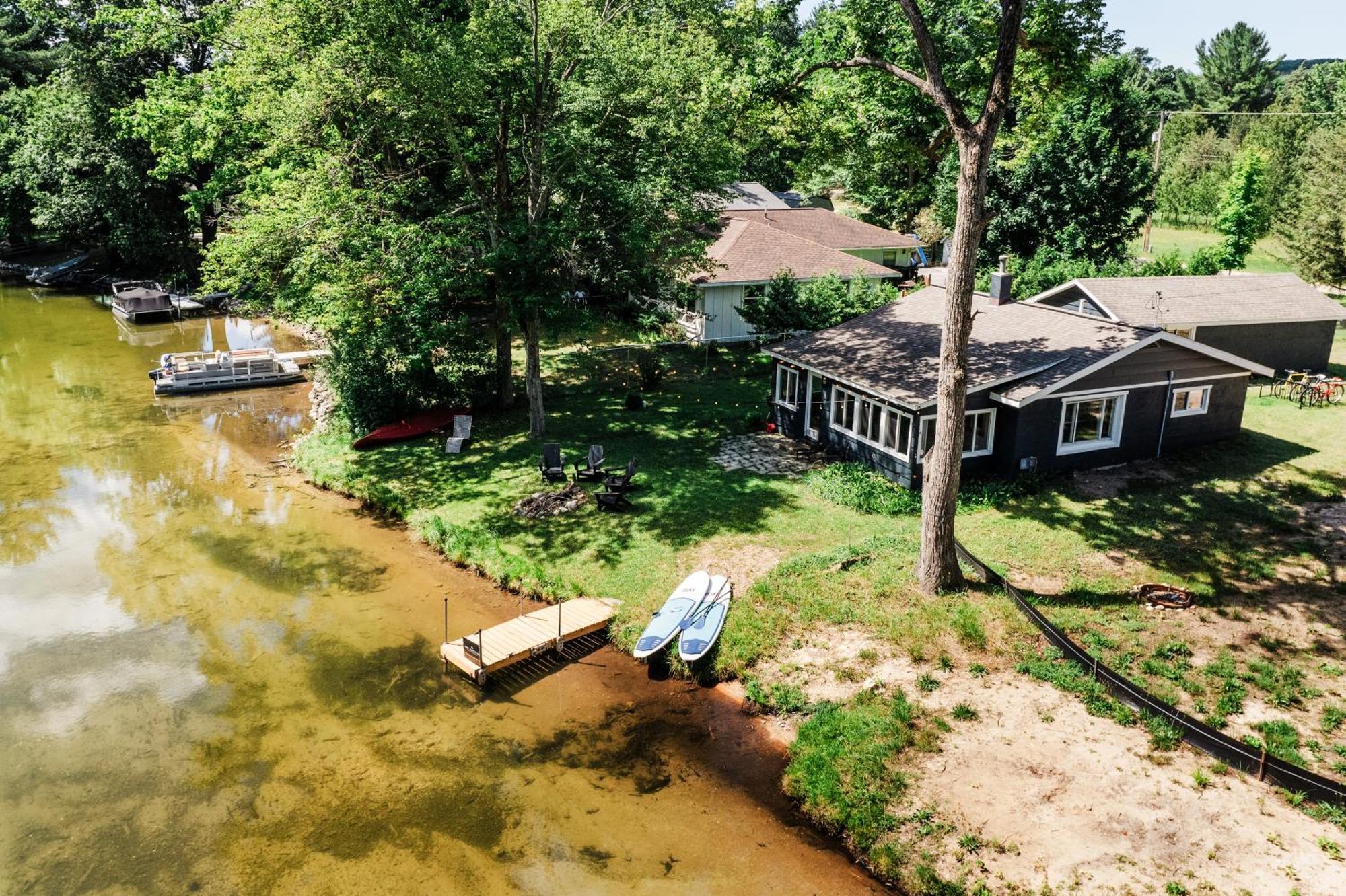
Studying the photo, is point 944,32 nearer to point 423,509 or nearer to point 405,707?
point 423,509

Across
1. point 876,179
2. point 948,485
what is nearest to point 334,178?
point 948,485

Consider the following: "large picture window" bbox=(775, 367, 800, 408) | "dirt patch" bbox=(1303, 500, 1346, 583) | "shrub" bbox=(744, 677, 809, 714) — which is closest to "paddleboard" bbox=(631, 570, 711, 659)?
"shrub" bbox=(744, 677, 809, 714)

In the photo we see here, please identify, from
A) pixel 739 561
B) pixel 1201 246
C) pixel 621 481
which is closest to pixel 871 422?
pixel 739 561

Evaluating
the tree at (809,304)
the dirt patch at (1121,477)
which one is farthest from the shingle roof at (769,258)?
the dirt patch at (1121,477)

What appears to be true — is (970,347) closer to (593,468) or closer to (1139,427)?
(1139,427)

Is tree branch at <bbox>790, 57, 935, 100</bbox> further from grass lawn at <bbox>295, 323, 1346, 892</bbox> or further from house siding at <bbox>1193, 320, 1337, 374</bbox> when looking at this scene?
house siding at <bbox>1193, 320, 1337, 374</bbox>
